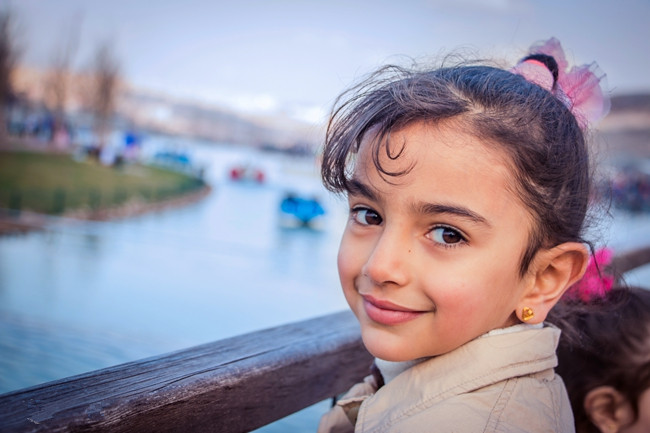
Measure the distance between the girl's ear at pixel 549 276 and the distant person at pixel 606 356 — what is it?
10.0 inches

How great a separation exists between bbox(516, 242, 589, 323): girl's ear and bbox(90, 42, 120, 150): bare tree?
80.6 ft

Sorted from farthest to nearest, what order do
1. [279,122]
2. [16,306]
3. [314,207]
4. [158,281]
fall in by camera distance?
[279,122] → [314,207] → [158,281] → [16,306]

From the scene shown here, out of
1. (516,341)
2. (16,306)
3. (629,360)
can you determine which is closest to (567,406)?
(516,341)

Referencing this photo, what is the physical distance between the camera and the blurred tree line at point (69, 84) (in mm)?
16938

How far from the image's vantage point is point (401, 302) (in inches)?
29.5

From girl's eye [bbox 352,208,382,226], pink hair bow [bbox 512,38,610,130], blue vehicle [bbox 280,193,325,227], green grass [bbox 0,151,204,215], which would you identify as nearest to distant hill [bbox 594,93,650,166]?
pink hair bow [bbox 512,38,610,130]

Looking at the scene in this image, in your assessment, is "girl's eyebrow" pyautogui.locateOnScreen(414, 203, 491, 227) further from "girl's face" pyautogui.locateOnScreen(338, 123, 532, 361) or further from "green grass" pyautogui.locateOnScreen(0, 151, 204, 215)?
"green grass" pyautogui.locateOnScreen(0, 151, 204, 215)

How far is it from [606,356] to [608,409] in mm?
101

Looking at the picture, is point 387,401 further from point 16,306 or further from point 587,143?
point 16,306

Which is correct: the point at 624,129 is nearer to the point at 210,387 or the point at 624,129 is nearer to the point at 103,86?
the point at 210,387

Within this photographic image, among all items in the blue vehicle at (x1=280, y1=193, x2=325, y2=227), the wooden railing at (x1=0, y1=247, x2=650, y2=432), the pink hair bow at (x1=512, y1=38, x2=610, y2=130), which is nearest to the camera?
the wooden railing at (x1=0, y1=247, x2=650, y2=432)

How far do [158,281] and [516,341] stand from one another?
400cm

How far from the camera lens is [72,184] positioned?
14.3 meters

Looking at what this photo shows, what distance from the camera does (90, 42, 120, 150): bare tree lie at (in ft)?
78.6
